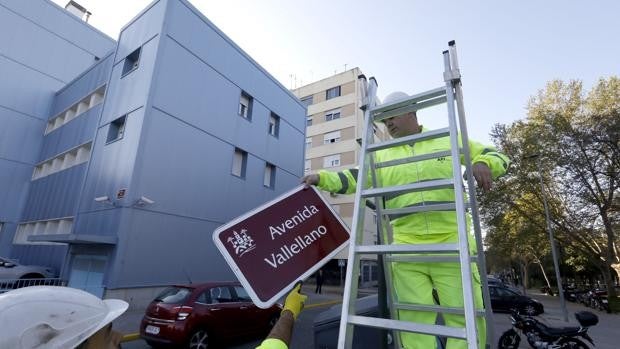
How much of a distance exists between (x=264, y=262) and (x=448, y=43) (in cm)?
192

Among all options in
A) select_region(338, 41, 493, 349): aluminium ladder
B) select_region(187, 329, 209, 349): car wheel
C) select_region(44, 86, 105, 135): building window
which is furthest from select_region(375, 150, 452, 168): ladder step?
select_region(44, 86, 105, 135): building window

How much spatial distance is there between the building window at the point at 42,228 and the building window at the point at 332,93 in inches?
1008

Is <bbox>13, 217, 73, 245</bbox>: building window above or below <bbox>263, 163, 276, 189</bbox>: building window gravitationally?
below

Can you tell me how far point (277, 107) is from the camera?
69.5 ft

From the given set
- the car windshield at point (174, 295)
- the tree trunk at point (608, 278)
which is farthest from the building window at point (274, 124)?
the tree trunk at point (608, 278)

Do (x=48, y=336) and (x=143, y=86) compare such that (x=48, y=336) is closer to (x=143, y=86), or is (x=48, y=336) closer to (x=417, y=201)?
(x=417, y=201)

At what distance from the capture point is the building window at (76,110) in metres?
18.2

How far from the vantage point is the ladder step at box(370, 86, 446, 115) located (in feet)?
7.63

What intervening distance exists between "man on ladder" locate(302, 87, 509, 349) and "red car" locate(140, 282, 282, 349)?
5716 mm

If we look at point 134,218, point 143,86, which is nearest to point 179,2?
point 143,86

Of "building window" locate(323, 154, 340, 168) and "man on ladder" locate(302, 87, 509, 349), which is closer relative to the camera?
"man on ladder" locate(302, 87, 509, 349)

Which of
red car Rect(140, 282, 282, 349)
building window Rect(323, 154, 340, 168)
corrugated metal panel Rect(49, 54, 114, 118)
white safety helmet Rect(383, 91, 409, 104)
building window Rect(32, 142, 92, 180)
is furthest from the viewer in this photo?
building window Rect(323, 154, 340, 168)

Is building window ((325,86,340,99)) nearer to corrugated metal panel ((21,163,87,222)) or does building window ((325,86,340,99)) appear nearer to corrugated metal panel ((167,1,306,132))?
corrugated metal panel ((167,1,306,132))

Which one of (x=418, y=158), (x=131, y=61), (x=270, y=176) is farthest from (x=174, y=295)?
(x=270, y=176)
